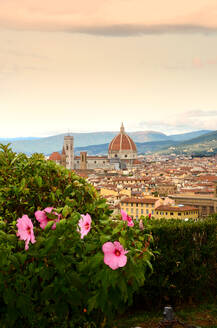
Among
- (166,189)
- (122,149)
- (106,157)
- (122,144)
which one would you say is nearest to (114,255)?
(166,189)

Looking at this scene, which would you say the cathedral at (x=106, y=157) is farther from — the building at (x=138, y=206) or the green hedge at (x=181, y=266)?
the green hedge at (x=181, y=266)

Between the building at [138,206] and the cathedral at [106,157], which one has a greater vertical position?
the cathedral at [106,157]

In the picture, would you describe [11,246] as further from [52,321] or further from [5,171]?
[5,171]

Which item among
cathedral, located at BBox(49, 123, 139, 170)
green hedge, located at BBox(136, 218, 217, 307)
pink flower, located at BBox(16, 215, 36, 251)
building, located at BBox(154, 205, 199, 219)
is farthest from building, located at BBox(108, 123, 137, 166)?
pink flower, located at BBox(16, 215, 36, 251)

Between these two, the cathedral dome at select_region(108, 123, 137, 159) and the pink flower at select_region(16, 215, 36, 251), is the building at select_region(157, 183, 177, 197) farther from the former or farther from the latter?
the cathedral dome at select_region(108, 123, 137, 159)

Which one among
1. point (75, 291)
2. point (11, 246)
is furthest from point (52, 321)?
point (11, 246)

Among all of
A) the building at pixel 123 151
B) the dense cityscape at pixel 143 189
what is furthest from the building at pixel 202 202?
the building at pixel 123 151

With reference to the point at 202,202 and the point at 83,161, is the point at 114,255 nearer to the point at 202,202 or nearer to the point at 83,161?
the point at 202,202
